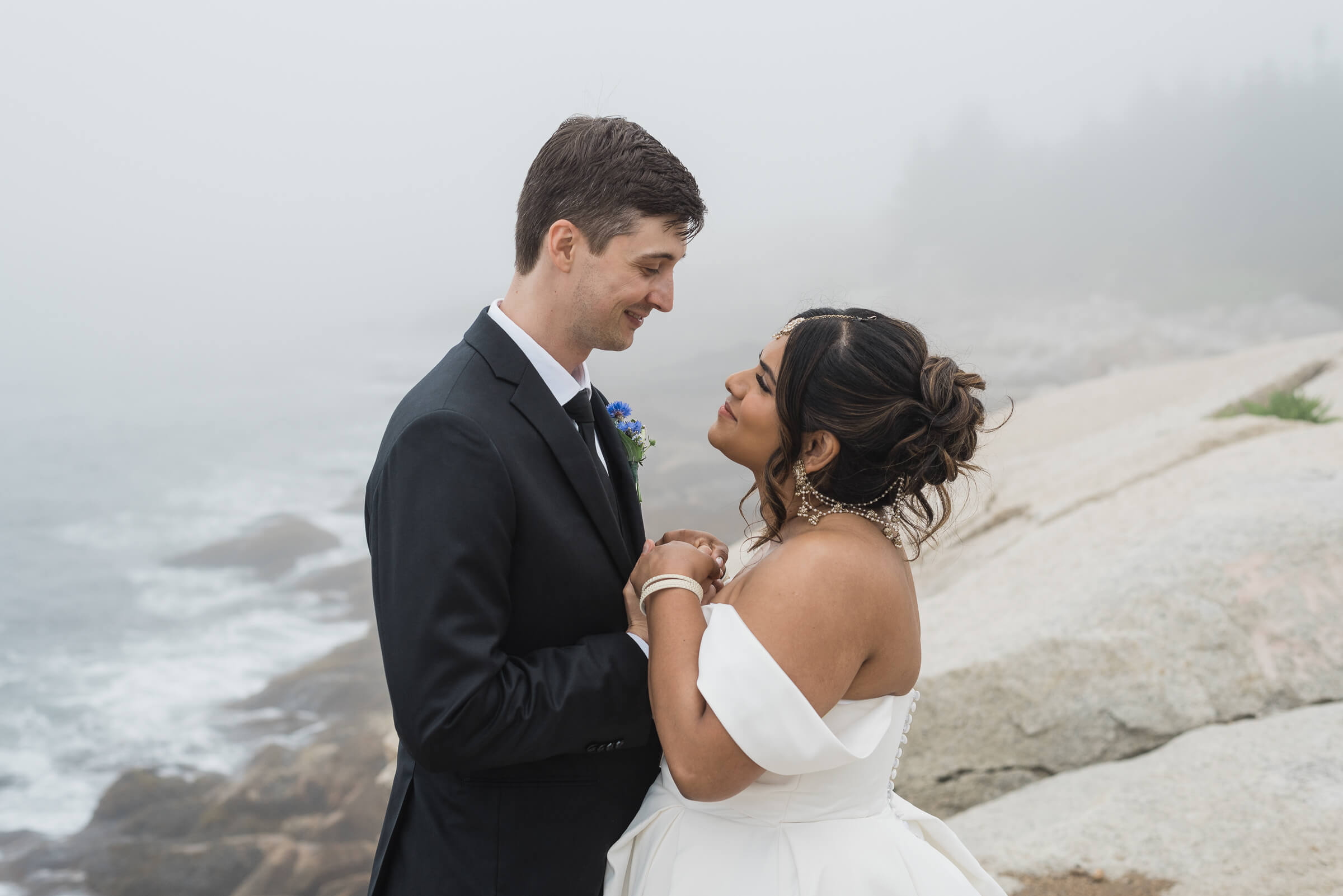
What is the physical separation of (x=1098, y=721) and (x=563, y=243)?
3957 millimetres

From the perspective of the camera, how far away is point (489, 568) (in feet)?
5.54

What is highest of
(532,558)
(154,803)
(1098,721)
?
(154,803)

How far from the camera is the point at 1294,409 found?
8.80 m

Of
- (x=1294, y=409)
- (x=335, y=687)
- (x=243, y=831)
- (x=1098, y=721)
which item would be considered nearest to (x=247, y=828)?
(x=243, y=831)

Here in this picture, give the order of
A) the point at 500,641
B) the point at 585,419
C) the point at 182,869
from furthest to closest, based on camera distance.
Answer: the point at 182,869 → the point at 585,419 → the point at 500,641

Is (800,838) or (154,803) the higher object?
(154,803)

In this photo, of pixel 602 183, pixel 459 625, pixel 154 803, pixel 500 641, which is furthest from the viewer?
pixel 154 803

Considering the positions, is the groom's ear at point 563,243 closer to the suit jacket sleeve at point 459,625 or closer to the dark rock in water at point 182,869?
the suit jacket sleeve at point 459,625

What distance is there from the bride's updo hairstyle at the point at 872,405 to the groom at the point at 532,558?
1.22ft

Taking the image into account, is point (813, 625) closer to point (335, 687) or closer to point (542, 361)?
point (542, 361)

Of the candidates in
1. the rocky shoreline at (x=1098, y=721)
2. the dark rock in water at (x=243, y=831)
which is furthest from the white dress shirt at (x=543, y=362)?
the dark rock in water at (x=243, y=831)

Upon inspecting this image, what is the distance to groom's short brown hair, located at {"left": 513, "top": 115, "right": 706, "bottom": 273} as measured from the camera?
81.3 inches

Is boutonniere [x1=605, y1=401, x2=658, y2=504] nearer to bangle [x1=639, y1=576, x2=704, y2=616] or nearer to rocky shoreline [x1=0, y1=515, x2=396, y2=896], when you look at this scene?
bangle [x1=639, y1=576, x2=704, y2=616]

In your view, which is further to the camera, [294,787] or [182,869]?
[294,787]
